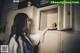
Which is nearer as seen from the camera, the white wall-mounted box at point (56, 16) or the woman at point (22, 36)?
the white wall-mounted box at point (56, 16)

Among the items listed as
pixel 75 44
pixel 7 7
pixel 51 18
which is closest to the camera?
pixel 75 44

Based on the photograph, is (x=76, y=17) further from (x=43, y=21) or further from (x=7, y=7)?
(x=7, y=7)

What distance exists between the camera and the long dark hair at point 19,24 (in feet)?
4.76

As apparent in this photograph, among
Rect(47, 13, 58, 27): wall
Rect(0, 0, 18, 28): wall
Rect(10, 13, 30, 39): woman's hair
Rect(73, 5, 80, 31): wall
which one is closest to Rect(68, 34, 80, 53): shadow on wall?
Rect(73, 5, 80, 31): wall

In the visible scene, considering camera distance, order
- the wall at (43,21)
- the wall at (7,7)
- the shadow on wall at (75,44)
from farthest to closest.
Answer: the wall at (7,7)
the wall at (43,21)
the shadow on wall at (75,44)

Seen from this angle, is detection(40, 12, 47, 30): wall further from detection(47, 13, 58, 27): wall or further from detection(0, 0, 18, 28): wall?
detection(0, 0, 18, 28): wall

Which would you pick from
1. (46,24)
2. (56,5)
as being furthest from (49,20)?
(56,5)

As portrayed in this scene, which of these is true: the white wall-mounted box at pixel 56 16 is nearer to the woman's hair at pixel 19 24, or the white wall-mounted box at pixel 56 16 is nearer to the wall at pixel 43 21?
the wall at pixel 43 21

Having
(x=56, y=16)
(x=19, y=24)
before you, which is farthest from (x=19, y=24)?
(x=56, y=16)

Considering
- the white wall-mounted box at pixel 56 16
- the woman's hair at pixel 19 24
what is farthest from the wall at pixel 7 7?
the white wall-mounted box at pixel 56 16

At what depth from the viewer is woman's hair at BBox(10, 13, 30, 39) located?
1.45 meters

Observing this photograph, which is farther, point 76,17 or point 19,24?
point 19,24

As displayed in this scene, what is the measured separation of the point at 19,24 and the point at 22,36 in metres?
0.13

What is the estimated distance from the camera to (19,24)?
147 centimetres
